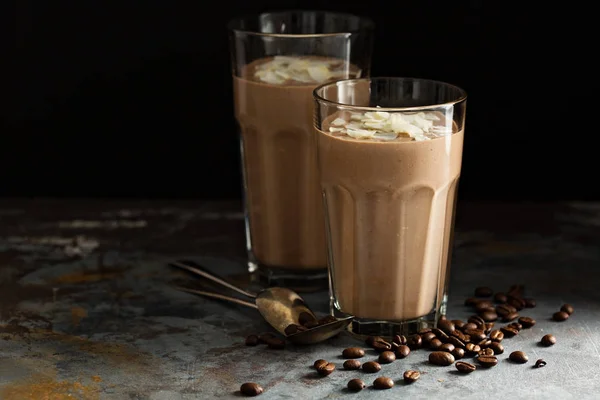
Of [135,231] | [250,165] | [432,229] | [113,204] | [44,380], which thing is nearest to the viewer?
[44,380]

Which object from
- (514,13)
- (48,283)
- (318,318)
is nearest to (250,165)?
(318,318)

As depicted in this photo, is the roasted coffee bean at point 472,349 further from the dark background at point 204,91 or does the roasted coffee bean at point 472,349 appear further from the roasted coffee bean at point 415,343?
the dark background at point 204,91

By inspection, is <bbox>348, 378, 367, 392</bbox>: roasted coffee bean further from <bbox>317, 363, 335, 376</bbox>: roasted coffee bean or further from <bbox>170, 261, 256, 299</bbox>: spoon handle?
<bbox>170, 261, 256, 299</bbox>: spoon handle

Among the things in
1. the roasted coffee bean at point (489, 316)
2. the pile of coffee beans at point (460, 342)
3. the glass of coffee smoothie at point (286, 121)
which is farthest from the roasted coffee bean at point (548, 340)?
the glass of coffee smoothie at point (286, 121)

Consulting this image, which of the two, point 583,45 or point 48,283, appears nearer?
point 48,283

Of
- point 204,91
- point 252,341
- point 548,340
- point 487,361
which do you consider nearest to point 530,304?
point 548,340

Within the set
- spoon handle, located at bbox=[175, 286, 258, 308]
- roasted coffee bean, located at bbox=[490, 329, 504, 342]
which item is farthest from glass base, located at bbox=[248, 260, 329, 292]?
roasted coffee bean, located at bbox=[490, 329, 504, 342]

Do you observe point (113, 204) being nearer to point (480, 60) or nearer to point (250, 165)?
point (250, 165)
